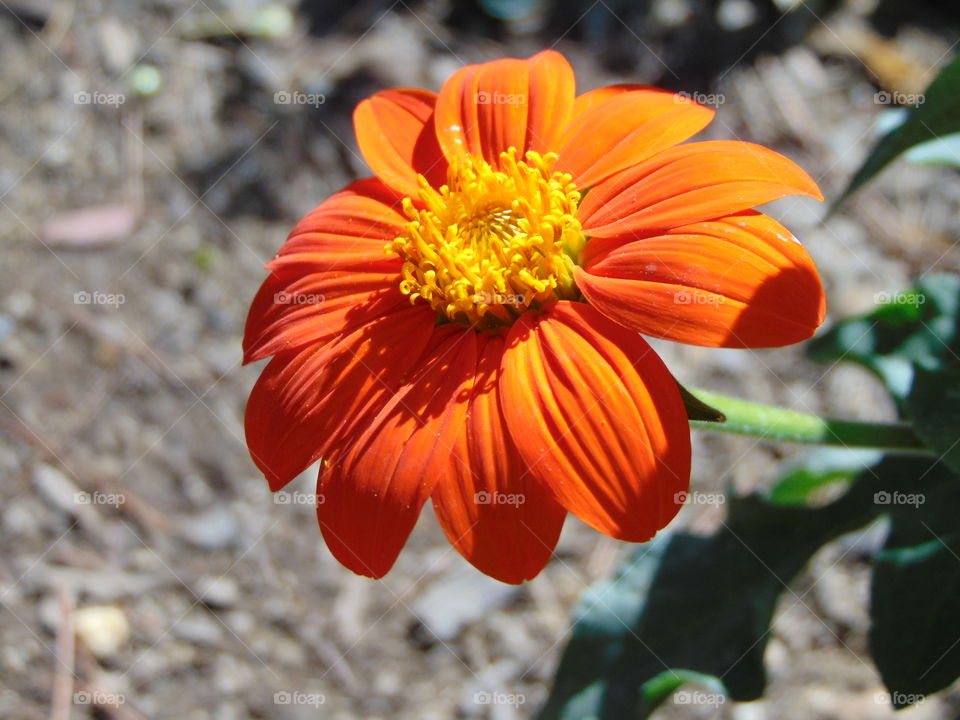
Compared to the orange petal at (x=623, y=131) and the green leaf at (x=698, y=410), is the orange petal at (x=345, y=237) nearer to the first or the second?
the orange petal at (x=623, y=131)

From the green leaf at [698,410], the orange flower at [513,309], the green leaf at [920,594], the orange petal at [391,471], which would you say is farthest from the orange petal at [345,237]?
the green leaf at [920,594]

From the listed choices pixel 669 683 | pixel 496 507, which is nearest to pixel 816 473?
pixel 669 683

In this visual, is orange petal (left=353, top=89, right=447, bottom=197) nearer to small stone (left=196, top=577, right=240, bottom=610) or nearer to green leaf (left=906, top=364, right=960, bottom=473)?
green leaf (left=906, top=364, right=960, bottom=473)

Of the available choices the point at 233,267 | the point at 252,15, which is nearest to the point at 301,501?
the point at 233,267

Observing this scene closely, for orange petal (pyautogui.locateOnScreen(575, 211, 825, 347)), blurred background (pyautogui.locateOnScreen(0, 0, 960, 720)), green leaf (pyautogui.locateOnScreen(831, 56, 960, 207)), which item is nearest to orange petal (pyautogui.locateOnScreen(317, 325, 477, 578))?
orange petal (pyautogui.locateOnScreen(575, 211, 825, 347))

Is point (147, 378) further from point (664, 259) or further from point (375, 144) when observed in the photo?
point (664, 259)

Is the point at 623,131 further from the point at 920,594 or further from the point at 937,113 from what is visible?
the point at 920,594
